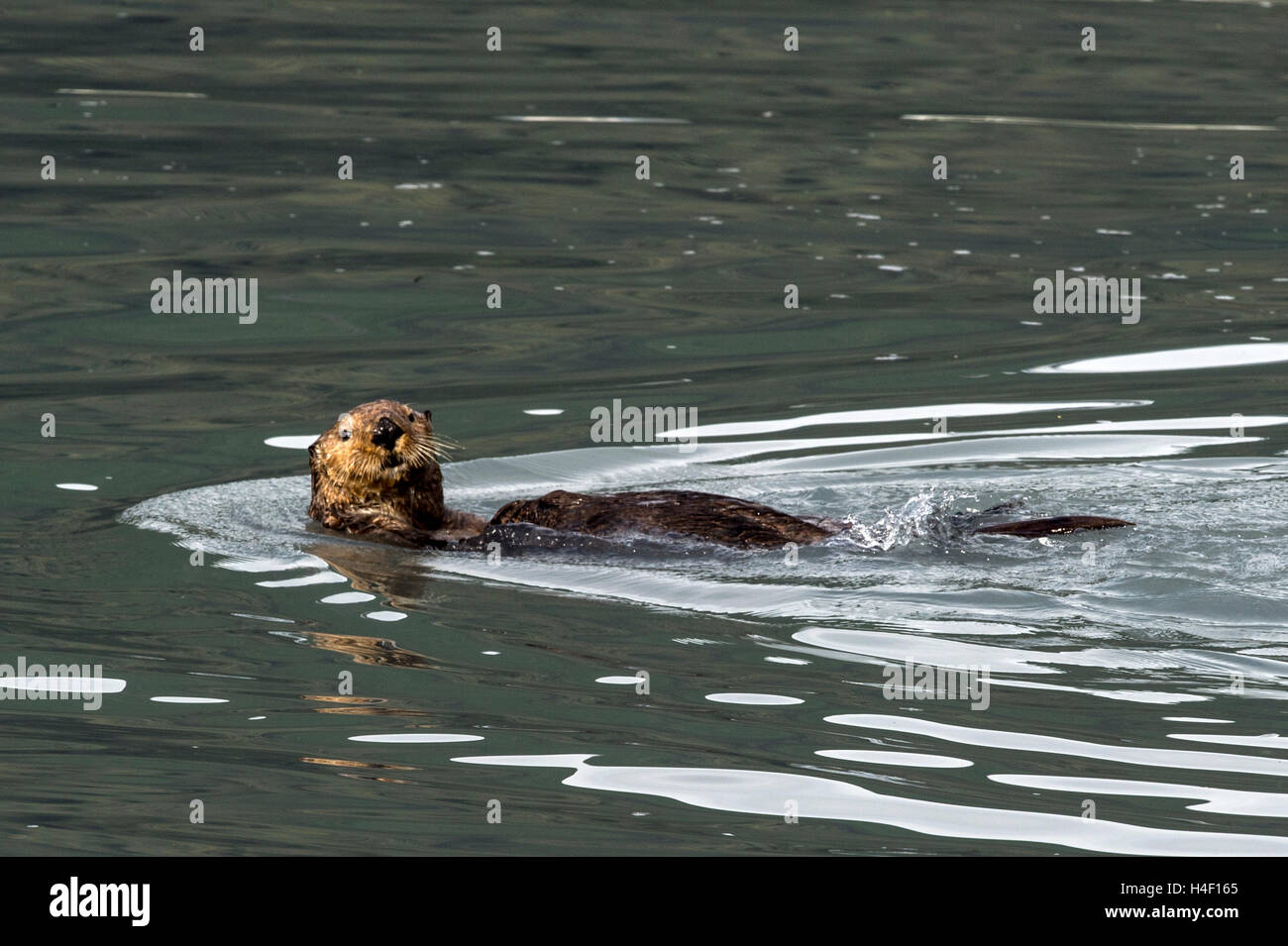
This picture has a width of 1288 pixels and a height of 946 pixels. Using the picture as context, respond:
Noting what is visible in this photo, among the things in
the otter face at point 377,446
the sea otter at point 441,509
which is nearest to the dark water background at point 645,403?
the sea otter at point 441,509

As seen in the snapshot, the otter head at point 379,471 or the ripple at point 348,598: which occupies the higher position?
the otter head at point 379,471

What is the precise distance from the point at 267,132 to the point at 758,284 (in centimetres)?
606

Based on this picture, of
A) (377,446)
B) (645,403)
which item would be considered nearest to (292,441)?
(645,403)

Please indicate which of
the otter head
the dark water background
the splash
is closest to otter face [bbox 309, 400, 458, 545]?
the otter head

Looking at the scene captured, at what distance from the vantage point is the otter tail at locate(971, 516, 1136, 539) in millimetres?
7805

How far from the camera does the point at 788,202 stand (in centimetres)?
1633

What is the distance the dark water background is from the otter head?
184mm

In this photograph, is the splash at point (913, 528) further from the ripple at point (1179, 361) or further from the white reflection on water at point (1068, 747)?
the ripple at point (1179, 361)

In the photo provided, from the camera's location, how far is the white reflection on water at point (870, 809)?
17.6 ft

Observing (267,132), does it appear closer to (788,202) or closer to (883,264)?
(788,202)

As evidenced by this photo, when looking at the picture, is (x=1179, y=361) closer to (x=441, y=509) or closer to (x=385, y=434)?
(x=441, y=509)

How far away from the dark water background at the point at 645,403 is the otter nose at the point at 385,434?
498 mm

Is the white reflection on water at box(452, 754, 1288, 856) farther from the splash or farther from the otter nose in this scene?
the otter nose

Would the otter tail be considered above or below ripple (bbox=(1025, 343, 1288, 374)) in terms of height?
below
